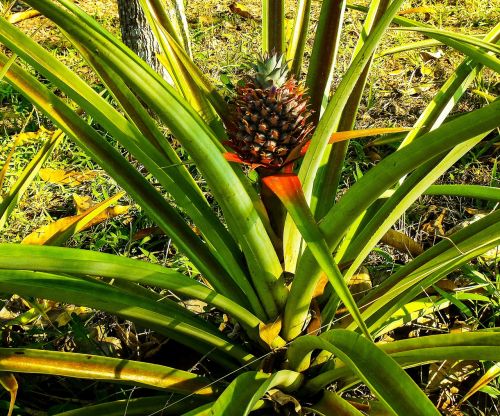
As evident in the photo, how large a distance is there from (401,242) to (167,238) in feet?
2.76

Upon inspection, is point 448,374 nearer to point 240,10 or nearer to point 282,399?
point 282,399

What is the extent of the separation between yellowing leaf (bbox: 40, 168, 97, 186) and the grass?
0.07 ft

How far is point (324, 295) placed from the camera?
1588 millimetres

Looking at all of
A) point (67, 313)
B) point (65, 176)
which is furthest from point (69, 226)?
point (65, 176)

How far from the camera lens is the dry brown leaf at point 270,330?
139cm

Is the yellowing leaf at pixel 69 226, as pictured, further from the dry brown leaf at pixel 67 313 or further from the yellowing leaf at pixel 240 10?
the yellowing leaf at pixel 240 10

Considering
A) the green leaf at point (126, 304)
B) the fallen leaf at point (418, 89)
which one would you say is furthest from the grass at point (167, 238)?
the green leaf at point (126, 304)

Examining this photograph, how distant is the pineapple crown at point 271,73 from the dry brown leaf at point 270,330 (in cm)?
51

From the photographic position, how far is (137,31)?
2771 millimetres

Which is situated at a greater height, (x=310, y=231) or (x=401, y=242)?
(x=401, y=242)

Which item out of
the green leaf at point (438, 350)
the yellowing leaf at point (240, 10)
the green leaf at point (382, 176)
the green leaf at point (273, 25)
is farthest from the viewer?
the yellowing leaf at point (240, 10)

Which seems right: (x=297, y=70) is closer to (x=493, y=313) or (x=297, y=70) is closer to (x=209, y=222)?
(x=209, y=222)

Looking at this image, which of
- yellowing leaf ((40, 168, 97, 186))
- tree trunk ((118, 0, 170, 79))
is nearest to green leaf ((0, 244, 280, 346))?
yellowing leaf ((40, 168, 97, 186))

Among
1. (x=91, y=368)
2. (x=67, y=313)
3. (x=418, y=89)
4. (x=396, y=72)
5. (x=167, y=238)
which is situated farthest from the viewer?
(x=396, y=72)
